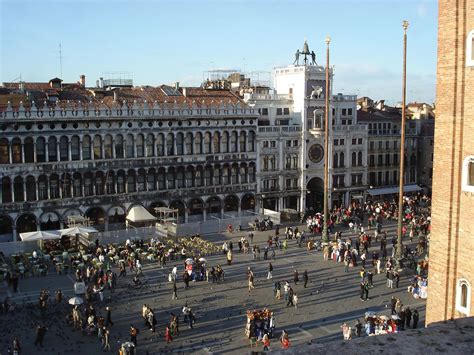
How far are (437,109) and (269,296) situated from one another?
17680mm

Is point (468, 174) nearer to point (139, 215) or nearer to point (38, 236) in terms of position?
point (38, 236)

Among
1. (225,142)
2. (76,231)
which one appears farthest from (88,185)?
(225,142)

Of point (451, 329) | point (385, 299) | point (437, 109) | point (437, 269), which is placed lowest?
point (385, 299)

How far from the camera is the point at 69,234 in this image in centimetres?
4631

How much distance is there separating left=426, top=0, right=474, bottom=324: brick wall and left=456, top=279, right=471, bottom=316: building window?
0.52 ft

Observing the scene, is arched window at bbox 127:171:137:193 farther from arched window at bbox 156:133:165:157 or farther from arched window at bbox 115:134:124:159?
arched window at bbox 156:133:165:157

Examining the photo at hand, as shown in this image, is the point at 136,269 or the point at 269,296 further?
A: the point at 136,269

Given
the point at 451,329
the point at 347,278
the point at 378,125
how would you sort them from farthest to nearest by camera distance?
the point at 378,125 < the point at 347,278 < the point at 451,329

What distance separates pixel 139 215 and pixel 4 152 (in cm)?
1250

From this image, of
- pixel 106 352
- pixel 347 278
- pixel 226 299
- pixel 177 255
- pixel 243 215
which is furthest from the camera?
pixel 243 215

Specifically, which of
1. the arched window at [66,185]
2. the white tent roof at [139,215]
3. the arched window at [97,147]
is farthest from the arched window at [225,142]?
the arched window at [66,185]

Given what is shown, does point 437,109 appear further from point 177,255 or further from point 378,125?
point 378,125

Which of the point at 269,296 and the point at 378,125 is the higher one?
the point at 378,125

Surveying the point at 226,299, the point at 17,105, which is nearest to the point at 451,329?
the point at 226,299
